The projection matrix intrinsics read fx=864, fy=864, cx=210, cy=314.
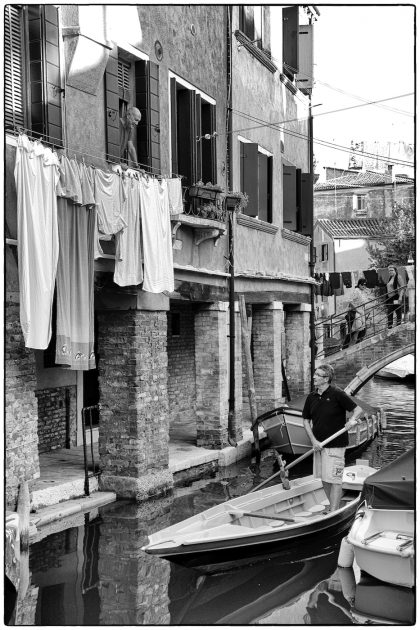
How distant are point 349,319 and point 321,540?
13.8 meters

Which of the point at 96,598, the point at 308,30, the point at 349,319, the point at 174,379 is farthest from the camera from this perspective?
the point at 349,319

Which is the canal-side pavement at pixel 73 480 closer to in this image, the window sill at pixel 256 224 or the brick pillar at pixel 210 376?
the brick pillar at pixel 210 376

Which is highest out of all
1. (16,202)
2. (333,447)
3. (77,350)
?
(16,202)

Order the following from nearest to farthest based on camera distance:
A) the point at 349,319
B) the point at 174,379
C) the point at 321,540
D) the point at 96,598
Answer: the point at 96,598, the point at 321,540, the point at 174,379, the point at 349,319

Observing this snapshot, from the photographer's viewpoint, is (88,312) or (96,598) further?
(88,312)

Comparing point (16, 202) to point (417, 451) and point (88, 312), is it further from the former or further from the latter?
point (417, 451)

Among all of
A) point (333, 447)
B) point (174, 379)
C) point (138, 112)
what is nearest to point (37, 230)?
point (138, 112)

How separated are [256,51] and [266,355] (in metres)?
5.80

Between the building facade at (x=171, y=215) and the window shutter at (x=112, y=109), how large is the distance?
0.8 inches

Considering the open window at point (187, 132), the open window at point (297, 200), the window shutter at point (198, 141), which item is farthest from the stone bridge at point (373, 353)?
the open window at point (187, 132)

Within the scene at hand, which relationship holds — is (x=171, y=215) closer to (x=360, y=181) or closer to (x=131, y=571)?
(x=131, y=571)

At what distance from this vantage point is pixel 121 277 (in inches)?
394

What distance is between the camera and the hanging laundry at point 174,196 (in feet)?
36.1

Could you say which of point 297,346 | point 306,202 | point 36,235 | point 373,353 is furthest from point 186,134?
point 373,353
